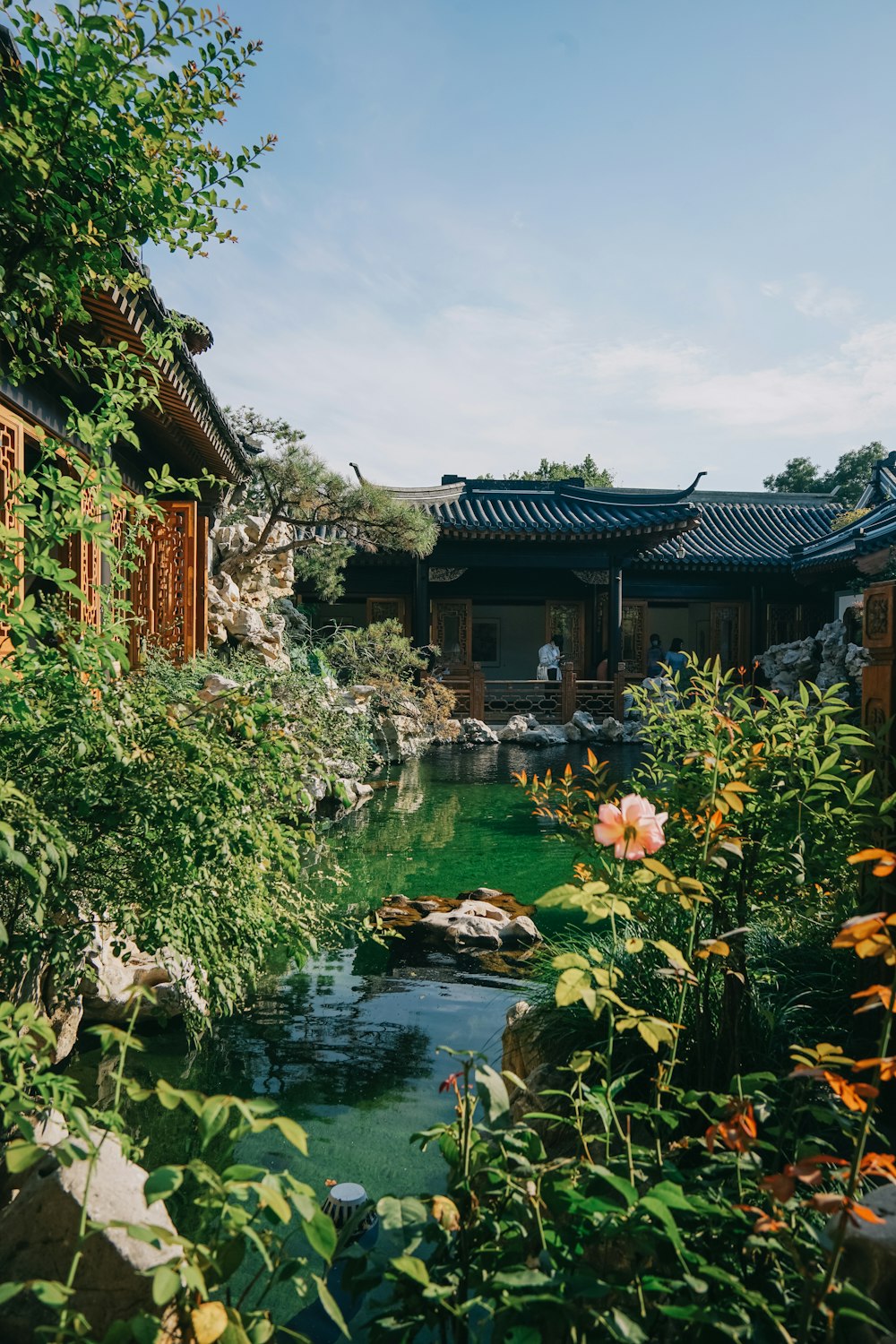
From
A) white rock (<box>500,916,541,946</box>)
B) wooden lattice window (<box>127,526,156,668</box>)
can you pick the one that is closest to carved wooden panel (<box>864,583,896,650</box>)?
white rock (<box>500,916,541,946</box>)

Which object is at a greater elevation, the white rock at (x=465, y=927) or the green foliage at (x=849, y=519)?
the green foliage at (x=849, y=519)

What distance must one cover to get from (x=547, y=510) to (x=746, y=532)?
18.5ft

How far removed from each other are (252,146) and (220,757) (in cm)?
170

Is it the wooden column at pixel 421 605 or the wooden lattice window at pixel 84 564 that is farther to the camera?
the wooden column at pixel 421 605

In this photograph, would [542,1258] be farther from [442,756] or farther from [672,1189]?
[442,756]

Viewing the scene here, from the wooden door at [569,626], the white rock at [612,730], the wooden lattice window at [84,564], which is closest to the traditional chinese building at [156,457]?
the wooden lattice window at [84,564]

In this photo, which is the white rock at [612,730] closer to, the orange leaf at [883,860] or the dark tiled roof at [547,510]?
the dark tiled roof at [547,510]

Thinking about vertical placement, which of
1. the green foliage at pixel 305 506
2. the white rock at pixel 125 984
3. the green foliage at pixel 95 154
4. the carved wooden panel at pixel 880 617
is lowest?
the white rock at pixel 125 984

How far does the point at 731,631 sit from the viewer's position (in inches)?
762

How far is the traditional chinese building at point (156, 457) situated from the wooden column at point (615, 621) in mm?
9523

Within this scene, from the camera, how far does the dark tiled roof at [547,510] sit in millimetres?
16062

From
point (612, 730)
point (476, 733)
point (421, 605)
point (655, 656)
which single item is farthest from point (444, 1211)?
point (655, 656)

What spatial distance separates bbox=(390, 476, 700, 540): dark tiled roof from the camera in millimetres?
16062

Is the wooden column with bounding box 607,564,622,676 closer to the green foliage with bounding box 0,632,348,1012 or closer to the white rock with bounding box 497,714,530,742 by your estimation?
the white rock with bounding box 497,714,530,742
